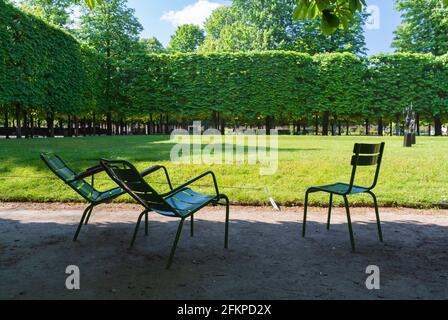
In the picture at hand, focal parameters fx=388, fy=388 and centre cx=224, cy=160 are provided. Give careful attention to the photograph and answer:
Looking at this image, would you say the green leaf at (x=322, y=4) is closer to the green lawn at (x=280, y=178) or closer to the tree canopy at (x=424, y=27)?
the green lawn at (x=280, y=178)

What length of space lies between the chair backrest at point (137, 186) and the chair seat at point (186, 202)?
103 mm

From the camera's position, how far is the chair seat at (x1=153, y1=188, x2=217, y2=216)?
12.5 feet

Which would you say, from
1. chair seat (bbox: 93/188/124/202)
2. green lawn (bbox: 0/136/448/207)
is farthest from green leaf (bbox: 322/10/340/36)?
green lawn (bbox: 0/136/448/207)

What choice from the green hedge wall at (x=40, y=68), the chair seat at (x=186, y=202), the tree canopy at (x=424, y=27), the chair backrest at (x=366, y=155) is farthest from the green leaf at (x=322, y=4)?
the tree canopy at (x=424, y=27)

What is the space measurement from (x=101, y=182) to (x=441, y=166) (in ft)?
27.1

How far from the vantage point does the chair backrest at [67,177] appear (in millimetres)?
4469

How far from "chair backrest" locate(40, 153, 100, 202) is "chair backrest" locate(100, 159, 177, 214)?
2.93 ft

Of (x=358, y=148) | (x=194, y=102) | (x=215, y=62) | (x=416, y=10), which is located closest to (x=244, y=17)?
(x=215, y=62)

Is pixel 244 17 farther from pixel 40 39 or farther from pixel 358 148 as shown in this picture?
pixel 358 148

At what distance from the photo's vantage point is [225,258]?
13.1ft

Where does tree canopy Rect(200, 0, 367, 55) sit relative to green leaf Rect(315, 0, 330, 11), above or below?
above

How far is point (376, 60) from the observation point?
129 feet

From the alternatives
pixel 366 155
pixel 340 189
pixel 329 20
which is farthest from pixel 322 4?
pixel 340 189

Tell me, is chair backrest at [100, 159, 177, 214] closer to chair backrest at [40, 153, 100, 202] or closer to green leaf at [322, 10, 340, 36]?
chair backrest at [40, 153, 100, 202]
